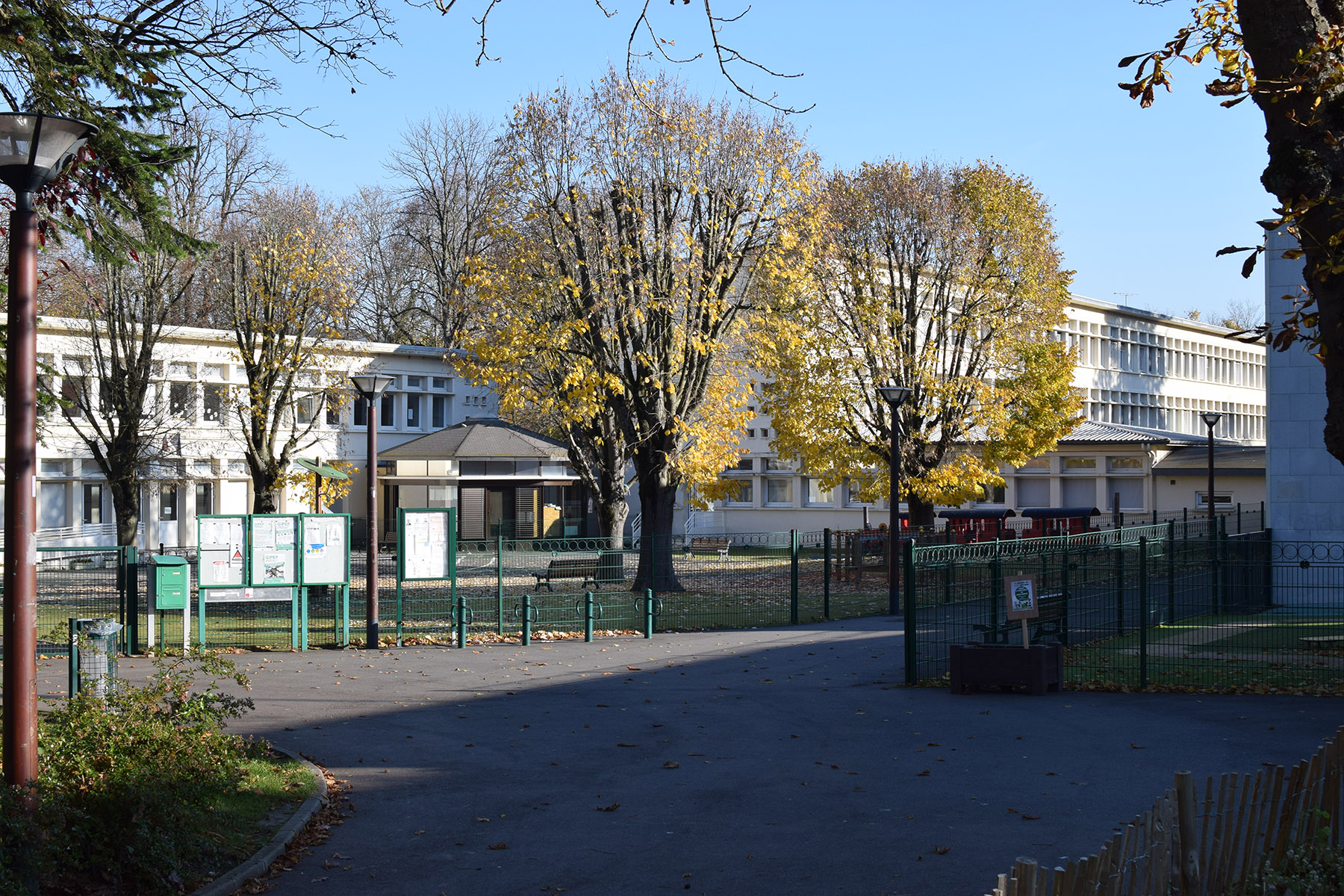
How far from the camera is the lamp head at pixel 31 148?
20.4ft

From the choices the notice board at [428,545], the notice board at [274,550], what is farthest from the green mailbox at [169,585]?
the notice board at [428,545]

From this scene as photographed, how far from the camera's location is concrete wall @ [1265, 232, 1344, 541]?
2281 centimetres

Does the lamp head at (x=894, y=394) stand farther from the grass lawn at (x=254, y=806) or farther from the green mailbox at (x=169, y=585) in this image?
the grass lawn at (x=254, y=806)

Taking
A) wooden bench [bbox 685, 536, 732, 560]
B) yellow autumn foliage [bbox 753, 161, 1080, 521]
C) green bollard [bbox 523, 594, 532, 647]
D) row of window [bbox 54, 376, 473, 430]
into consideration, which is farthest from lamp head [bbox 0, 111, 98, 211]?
yellow autumn foliage [bbox 753, 161, 1080, 521]

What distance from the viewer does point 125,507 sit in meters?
31.5

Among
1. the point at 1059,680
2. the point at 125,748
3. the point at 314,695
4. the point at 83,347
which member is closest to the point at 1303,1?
the point at 125,748

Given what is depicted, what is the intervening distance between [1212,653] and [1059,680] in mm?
3719

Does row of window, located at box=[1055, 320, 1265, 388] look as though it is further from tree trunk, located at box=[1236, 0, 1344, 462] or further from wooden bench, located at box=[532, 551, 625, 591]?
tree trunk, located at box=[1236, 0, 1344, 462]

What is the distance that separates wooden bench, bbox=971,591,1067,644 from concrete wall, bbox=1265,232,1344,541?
29.9 ft

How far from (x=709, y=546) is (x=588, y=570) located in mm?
3256

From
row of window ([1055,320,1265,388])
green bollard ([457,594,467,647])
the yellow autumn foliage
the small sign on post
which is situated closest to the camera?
the small sign on post

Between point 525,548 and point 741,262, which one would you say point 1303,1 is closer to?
point 525,548

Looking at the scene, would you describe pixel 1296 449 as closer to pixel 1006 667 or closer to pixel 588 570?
pixel 1006 667

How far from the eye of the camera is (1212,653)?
642 inches
